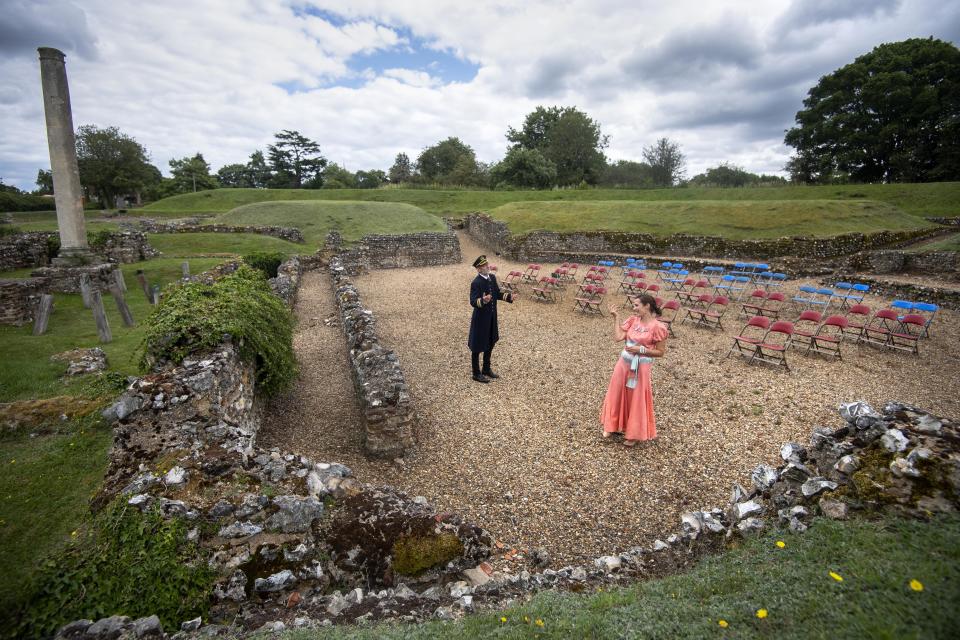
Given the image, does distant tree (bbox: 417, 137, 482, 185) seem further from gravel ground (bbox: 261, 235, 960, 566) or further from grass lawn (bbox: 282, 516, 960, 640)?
grass lawn (bbox: 282, 516, 960, 640)

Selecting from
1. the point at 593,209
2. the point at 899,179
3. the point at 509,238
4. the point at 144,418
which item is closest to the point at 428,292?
the point at 509,238

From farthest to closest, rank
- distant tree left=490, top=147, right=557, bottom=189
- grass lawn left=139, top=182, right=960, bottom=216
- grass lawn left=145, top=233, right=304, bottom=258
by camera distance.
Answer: distant tree left=490, top=147, right=557, bottom=189
grass lawn left=139, top=182, right=960, bottom=216
grass lawn left=145, top=233, right=304, bottom=258

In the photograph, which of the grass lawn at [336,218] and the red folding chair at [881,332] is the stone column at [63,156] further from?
the red folding chair at [881,332]

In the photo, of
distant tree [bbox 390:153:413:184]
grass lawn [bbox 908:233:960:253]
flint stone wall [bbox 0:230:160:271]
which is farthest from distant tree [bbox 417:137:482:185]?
grass lawn [bbox 908:233:960:253]

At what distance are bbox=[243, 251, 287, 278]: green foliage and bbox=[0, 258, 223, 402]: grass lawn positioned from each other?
432 centimetres

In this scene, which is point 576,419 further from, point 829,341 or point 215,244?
point 215,244

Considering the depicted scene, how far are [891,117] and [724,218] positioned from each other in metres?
30.0

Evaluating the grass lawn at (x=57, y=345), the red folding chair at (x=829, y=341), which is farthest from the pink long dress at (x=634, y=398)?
the grass lawn at (x=57, y=345)

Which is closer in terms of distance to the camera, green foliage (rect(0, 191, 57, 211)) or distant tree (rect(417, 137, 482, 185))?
green foliage (rect(0, 191, 57, 211))

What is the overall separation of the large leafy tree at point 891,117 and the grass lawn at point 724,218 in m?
19.5

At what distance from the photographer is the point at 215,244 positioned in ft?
76.5

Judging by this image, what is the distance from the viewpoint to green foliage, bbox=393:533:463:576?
383 cm

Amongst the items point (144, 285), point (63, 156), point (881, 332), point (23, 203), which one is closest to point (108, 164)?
point (23, 203)

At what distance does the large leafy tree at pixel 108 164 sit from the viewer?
154ft
